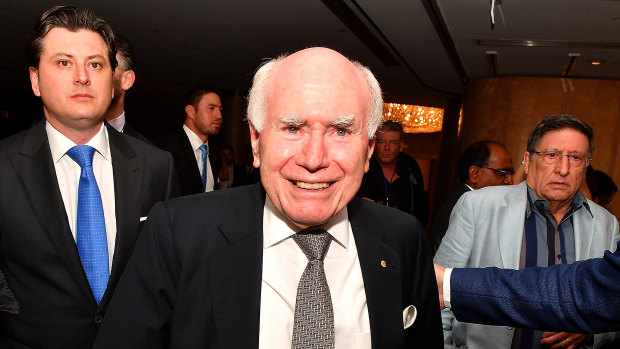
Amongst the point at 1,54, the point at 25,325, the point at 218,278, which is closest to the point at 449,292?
the point at 218,278

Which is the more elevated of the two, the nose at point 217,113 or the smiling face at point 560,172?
the nose at point 217,113

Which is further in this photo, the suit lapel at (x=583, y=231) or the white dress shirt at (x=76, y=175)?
the suit lapel at (x=583, y=231)

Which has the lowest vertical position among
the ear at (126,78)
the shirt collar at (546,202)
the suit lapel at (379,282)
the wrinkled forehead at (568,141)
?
the suit lapel at (379,282)

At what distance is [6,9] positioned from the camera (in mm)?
6230

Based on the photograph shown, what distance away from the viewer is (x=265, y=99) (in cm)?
123

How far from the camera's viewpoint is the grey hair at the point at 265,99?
124cm

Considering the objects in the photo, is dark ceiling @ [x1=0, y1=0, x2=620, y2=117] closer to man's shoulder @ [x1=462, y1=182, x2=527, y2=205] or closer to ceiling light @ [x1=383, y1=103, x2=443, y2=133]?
ceiling light @ [x1=383, y1=103, x2=443, y2=133]

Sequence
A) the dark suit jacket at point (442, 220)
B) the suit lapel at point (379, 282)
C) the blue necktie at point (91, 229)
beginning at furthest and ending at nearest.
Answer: the dark suit jacket at point (442, 220) < the blue necktie at point (91, 229) < the suit lapel at point (379, 282)

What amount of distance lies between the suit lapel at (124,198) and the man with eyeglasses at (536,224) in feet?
4.52

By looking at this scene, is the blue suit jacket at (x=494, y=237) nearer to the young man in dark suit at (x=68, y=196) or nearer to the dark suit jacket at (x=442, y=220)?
the dark suit jacket at (x=442, y=220)

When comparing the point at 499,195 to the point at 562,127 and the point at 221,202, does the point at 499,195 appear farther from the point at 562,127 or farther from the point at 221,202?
the point at 221,202

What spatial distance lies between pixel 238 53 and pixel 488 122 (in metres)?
4.62

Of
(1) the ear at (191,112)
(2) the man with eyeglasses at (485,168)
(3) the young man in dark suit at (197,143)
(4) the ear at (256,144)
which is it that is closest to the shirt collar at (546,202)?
(2) the man with eyeglasses at (485,168)

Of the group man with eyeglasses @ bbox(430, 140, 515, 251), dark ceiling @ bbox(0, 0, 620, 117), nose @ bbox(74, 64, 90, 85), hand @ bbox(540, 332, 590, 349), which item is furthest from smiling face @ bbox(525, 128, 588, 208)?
dark ceiling @ bbox(0, 0, 620, 117)
